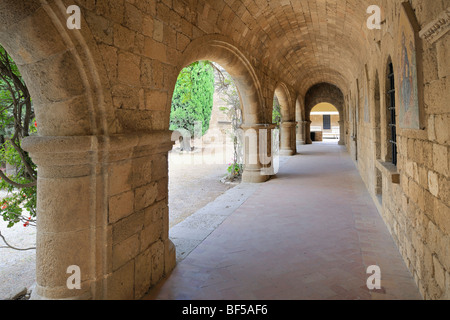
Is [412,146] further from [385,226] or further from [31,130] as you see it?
[31,130]

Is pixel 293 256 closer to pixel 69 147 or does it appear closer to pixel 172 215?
pixel 69 147

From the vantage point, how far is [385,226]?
3.85 m

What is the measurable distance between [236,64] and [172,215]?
2809mm

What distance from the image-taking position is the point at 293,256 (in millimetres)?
3055

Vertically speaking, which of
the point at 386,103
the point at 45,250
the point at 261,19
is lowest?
the point at 45,250

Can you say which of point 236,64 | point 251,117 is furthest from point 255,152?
point 236,64

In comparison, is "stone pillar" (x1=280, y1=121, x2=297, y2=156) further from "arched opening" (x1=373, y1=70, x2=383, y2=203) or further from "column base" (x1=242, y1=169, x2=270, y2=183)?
"arched opening" (x1=373, y1=70, x2=383, y2=203)

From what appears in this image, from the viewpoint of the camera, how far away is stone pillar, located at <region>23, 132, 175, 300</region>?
6.24 feet

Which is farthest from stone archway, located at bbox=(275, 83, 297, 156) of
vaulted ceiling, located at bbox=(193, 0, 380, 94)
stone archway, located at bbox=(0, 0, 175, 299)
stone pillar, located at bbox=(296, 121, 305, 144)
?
stone archway, located at bbox=(0, 0, 175, 299)

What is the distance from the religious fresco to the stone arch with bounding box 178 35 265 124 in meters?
1.93

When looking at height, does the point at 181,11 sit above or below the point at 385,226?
above
